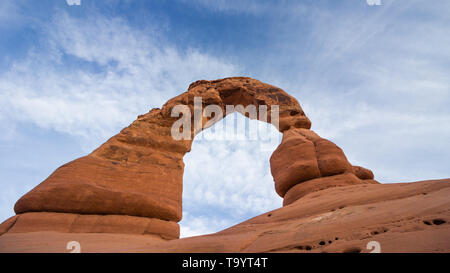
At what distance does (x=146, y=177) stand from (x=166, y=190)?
95cm

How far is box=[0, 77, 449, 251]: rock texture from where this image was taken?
647cm

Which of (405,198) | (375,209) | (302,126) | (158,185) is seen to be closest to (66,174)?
(158,185)

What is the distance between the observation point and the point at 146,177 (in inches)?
426

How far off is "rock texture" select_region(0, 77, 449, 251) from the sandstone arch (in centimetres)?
3

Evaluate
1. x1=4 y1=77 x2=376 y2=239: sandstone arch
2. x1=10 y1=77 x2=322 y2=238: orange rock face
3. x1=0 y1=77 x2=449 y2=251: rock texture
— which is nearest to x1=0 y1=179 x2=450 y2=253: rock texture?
x1=0 y1=77 x2=449 y2=251: rock texture

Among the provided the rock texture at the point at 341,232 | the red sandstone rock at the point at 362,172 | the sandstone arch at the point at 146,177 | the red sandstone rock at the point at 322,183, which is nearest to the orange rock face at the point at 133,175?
the sandstone arch at the point at 146,177

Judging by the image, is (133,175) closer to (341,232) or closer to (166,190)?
(166,190)

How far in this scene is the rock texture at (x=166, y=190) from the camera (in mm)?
6469

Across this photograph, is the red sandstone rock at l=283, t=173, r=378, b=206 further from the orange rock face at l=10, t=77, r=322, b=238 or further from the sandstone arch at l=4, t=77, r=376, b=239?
the orange rock face at l=10, t=77, r=322, b=238

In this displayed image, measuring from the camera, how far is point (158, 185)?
35.4ft

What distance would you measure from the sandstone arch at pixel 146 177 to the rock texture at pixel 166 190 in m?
0.03

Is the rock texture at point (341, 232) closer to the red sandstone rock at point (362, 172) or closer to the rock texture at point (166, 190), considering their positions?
the rock texture at point (166, 190)
